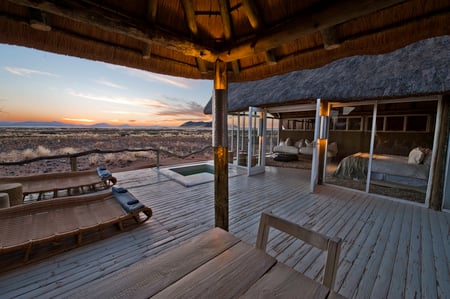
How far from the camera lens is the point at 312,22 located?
1.44 m

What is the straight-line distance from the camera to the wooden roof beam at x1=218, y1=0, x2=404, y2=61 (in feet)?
4.00

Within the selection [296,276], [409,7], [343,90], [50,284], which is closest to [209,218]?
[50,284]

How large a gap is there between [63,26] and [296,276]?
2649 mm

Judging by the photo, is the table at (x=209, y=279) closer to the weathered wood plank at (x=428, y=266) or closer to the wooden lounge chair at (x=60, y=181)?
the weathered wood plank at (x=428, y=266)

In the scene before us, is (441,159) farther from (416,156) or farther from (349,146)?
(349,146)

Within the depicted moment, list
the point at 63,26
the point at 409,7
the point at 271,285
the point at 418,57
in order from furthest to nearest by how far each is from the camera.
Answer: the point at 418,57 < the point at 63,26 < the point at 409,7 < the point at 271,285

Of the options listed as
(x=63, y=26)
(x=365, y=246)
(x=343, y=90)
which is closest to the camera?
(x=63, y=26)

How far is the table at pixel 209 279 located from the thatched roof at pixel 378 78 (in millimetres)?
4539

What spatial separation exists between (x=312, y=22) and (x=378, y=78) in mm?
3912

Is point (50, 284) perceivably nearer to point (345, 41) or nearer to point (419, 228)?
point (345, 41)

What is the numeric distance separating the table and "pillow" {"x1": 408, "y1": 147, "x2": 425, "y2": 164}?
5561mm

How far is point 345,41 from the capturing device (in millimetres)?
1723

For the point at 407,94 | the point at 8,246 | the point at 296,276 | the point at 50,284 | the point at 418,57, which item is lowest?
the point at 50,284

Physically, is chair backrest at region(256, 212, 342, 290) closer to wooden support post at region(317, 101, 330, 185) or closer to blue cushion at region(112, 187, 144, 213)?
blue cushion at region(112, 187, 144, 213)
